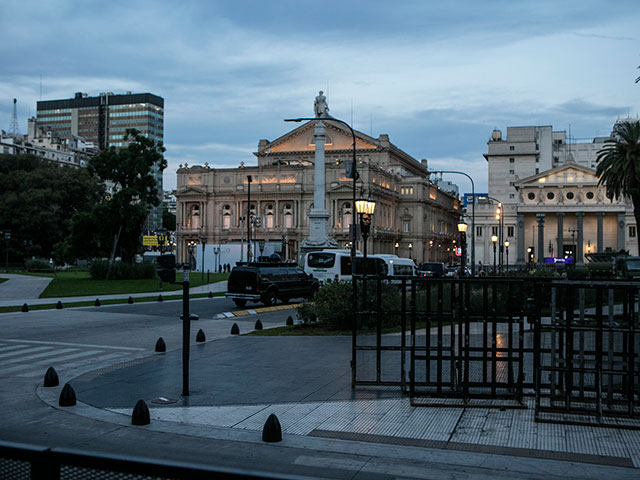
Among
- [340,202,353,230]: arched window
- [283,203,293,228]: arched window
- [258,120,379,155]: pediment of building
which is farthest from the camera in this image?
[258,120,379,155]: pediment of building

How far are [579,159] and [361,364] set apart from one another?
11951cm

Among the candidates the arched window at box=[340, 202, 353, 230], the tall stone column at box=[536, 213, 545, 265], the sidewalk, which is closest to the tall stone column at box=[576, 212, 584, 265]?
the tall stone column at box=[536, 213, 545, 265]

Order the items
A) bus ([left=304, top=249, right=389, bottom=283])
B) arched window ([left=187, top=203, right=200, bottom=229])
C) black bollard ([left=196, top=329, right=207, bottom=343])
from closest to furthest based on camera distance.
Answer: black bollard ([left=196, top=329, right=207, bottom=343])
bus ([left=304, top=249, right=389, bottom=283])
arched window ([left=187, top=203, right=200, bottom=229])

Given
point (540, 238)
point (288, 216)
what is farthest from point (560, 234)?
point (288, 216)

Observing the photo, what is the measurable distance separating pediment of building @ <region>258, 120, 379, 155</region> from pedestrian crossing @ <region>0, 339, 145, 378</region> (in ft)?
343

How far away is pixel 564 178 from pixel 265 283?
78.4 metres

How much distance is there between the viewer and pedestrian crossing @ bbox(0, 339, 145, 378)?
567 inches

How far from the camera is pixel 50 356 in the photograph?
16109mm

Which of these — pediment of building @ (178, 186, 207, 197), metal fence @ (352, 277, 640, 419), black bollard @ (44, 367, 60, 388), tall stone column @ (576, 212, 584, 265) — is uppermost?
pediment of building @ (178, 186, 207, 197)

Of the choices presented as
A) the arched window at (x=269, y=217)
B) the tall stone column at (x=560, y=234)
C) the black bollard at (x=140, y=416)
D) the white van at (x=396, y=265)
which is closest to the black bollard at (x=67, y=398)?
the black bollard at (x=140, y=416)

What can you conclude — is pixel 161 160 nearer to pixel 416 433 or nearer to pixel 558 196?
pixel 416 433

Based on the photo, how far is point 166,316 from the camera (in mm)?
26469

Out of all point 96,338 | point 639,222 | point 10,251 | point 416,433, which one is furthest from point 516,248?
point 416,433

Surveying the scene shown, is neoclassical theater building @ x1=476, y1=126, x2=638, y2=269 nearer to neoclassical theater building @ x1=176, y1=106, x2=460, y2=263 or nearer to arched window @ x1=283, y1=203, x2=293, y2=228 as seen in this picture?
neoclassical theater building @ x1=176, y1=106, x2=460, y2=263
